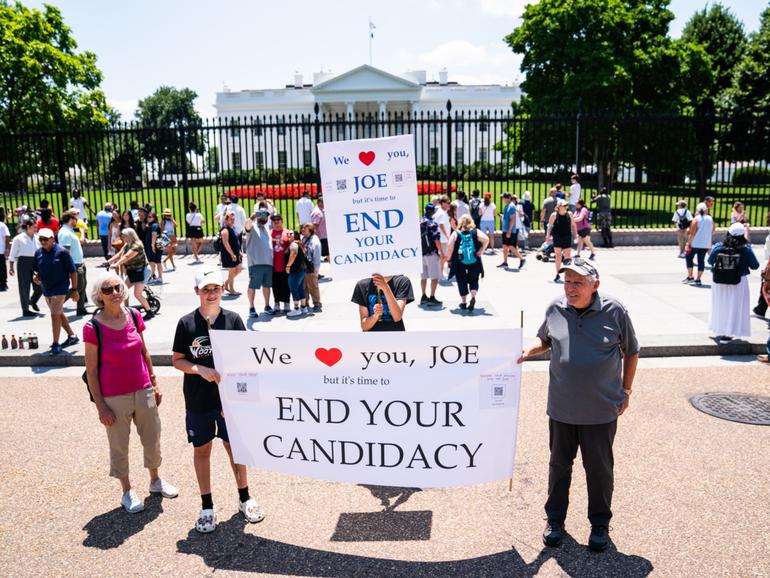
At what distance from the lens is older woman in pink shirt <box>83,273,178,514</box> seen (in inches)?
180

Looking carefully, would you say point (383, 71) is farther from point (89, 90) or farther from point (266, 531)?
point (266, 531)

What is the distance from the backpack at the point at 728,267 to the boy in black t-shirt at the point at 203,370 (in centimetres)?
673

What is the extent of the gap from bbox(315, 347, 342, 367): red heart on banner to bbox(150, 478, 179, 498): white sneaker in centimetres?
170

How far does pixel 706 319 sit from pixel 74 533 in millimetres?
8987

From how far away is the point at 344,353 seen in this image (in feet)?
14.0

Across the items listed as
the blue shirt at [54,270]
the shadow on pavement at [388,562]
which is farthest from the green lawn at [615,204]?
the shadow on pavement at [388,562]

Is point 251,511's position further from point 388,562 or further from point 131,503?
point 388,562

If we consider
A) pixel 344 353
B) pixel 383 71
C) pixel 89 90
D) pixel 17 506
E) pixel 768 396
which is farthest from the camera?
pixel 383 71

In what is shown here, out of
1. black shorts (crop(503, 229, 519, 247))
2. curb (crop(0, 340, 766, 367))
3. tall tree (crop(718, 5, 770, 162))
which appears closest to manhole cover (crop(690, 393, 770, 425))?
curb (crop(0, 340, 766, 367))

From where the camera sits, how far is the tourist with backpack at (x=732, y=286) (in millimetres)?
8414

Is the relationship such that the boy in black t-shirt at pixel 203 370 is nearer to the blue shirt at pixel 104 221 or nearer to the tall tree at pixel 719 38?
the blue shirt at pixel 104 221

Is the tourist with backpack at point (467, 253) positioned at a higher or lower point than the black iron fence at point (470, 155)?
lower

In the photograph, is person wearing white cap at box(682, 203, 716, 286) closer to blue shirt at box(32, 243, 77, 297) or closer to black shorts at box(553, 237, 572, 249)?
black shorts at box(553, 237, 572, 249)

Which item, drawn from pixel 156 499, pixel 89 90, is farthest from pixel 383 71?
pixel 156 499
